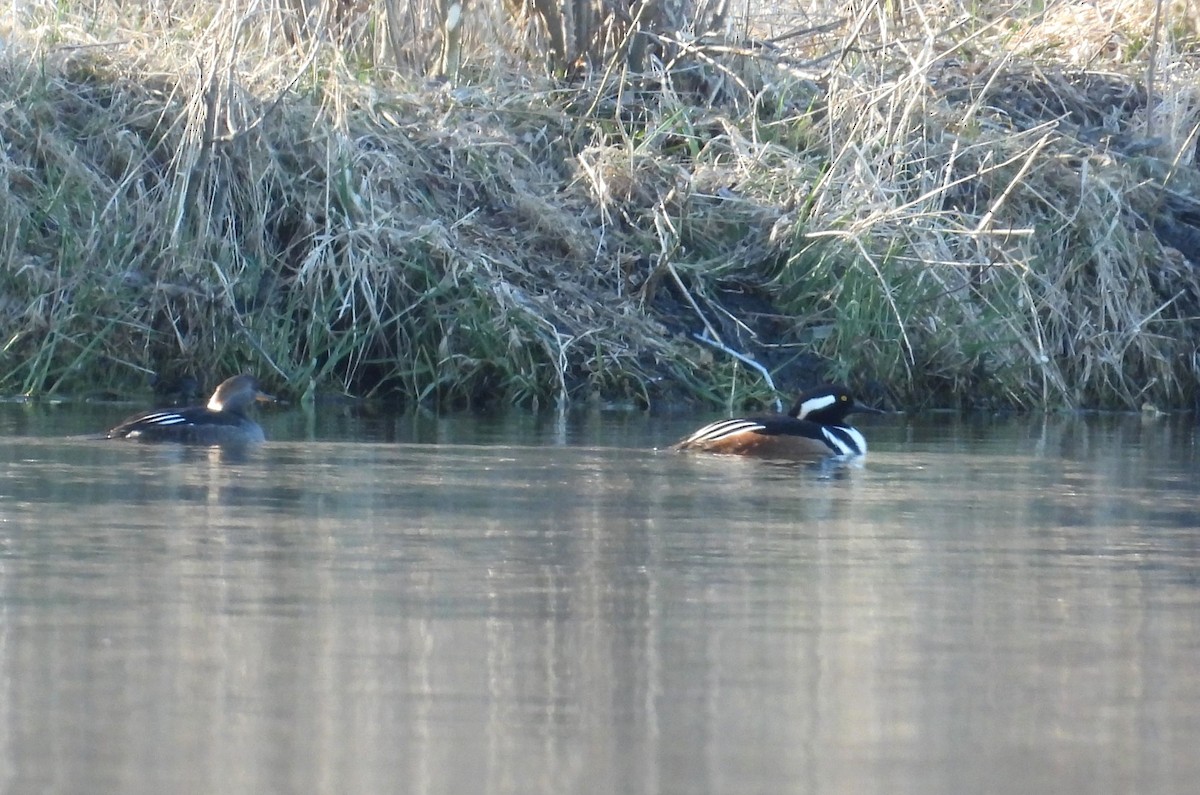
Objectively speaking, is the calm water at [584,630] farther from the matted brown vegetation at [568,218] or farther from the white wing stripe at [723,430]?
the matted brown vegetation at [568,218]

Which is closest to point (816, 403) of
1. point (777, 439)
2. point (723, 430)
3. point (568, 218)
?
point (777, 439)

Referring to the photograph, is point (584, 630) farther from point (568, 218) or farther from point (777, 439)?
point (568, 218)

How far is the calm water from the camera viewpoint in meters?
3.65

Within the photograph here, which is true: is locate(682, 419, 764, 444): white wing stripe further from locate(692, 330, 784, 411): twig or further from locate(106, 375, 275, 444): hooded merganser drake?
locate(692, 330, 784, 411): twig

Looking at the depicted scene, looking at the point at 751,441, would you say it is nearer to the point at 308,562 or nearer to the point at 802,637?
the point at 308,562

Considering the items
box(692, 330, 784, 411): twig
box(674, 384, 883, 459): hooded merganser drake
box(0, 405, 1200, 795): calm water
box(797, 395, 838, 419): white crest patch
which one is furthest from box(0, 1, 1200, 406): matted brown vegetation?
box(0, 405, 1200, 795): calm water

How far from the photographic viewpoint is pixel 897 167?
40.7 ft

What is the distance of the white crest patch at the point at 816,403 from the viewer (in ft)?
33.4

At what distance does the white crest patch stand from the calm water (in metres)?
2.11

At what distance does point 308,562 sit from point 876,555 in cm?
156

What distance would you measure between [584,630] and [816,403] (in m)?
5.61

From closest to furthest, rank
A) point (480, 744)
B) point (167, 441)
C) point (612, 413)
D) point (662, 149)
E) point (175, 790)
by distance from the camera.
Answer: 1. point (175, 790)
2. point (480, 744)
3. point (167, 441)
4. point (612, 413)
5. point (662, 149)

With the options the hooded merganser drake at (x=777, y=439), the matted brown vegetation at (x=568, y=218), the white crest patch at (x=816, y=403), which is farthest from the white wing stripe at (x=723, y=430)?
the matted brown vegetation at (x=568, y=218)

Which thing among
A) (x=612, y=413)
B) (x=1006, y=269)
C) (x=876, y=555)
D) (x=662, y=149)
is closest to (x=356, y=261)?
(x=612, y=413)
